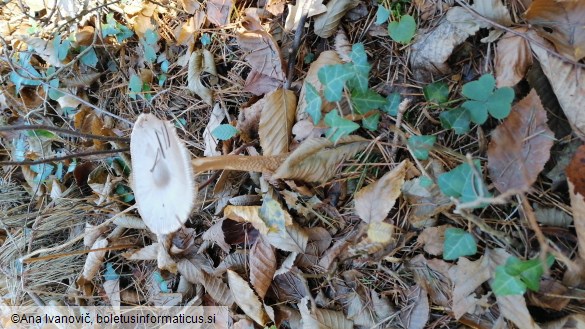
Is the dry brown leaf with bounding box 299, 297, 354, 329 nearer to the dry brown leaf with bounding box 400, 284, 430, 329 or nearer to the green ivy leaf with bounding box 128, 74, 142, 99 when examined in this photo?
the dry brown leaf with bounding box 400, 284, 430, 329

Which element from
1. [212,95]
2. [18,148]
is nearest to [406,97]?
[212,95]

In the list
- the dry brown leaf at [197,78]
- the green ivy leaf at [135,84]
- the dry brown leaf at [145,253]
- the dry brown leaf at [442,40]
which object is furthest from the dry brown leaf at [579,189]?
the green ivy leaf at [135,84]

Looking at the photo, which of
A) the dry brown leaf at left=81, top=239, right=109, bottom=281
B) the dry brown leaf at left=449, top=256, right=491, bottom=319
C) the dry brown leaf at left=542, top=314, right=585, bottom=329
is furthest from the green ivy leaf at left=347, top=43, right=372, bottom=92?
the dry brown leaf at left=81, top=239, right=109, bottom=281

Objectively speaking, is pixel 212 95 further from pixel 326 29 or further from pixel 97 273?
pixel 97 273

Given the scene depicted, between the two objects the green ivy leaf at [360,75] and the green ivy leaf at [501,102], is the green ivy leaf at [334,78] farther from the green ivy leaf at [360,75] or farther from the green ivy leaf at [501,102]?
the green ivy leaf at [501,102]

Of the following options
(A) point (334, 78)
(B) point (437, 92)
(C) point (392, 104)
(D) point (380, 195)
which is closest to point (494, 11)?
(B) point (437, 92)

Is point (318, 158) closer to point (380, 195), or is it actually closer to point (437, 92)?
point (380, 195)
